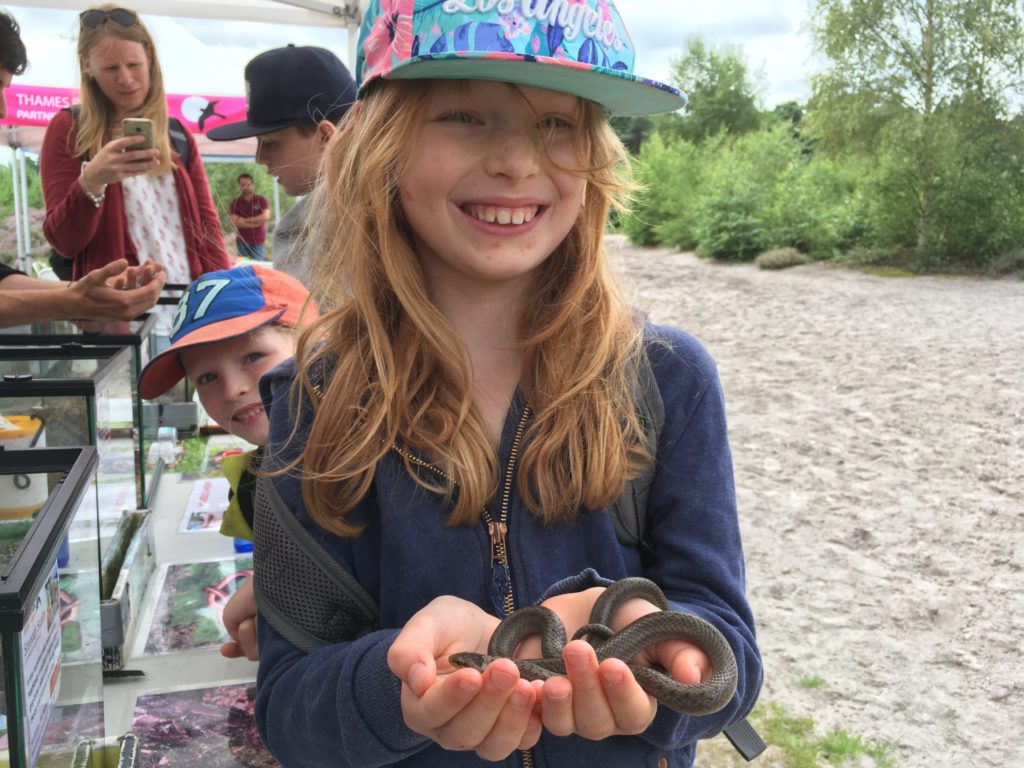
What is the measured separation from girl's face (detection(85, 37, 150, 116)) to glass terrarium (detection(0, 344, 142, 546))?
1917mm

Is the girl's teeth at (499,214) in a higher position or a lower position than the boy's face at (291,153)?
lower

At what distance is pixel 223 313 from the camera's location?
2225 mm

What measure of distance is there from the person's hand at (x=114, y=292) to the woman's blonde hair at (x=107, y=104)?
1.19m

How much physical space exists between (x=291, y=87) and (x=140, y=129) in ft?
2.41

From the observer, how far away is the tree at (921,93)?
19.2 meters

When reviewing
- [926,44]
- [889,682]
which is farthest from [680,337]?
[926,44]

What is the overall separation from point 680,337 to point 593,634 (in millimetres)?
505

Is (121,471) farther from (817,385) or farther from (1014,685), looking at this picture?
(817,385)

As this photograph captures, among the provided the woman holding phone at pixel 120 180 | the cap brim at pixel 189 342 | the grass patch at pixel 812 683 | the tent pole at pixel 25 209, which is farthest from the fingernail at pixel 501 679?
the tent pole at pixel 25 209

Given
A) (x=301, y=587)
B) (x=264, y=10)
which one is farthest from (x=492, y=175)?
(x=264, y=10)

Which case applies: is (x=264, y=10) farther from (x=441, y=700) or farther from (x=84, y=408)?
(x=441, y=700)

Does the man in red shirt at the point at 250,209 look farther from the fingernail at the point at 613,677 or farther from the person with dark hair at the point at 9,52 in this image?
the fingernail at the point at 613,677

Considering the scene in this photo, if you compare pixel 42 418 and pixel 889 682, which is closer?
pixel 42 418

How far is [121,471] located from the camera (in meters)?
2.29
